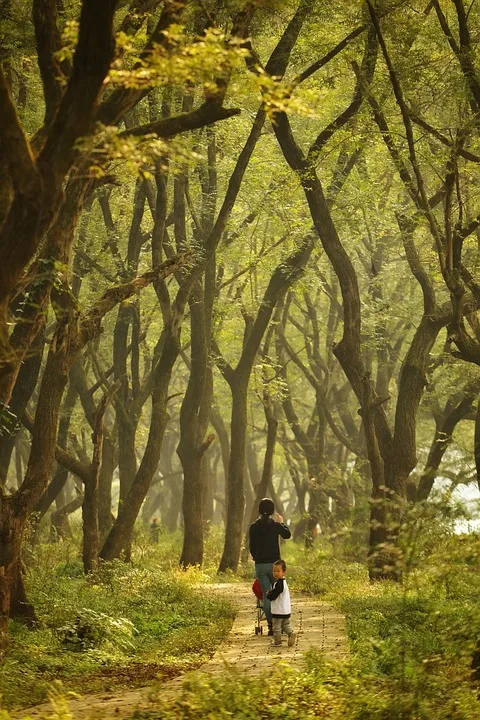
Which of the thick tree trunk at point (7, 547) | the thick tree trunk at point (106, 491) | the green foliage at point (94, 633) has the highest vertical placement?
the thick tree trunk at point (106, 491)

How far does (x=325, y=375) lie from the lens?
3147 cm

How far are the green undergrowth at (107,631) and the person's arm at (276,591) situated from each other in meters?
0.99

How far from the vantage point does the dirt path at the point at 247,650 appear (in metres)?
8.58

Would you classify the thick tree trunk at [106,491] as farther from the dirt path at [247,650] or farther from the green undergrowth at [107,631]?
the dirt path at [247,650]

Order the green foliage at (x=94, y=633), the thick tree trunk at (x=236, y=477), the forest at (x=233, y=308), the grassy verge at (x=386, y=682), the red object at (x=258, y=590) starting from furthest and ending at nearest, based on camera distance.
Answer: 1. the thick tree trunk at (x=236, y=477)
2. the red object at (x=258, y=590)
3. the green foliage at (x=94, y=633)
4. the forest at (x=233, y=308)
5. the grassy verge at (x=386, y=682)

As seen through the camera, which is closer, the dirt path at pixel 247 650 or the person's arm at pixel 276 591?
the dirt path at pixel 247 650

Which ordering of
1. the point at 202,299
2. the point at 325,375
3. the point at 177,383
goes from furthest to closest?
the point at 177,383 → the point at 325,375 → the point at 202,299

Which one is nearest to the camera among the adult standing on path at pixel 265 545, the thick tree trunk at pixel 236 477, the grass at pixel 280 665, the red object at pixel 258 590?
the grass at pixel 280 665

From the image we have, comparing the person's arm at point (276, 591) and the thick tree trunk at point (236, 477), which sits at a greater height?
the thick tree trunk at point (236, 477)

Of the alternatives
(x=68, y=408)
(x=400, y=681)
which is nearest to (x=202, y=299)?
(x=68, y=408)

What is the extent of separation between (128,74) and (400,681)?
18.8 feet

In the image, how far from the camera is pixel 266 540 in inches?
537

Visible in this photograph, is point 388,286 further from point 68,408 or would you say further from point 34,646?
point 34,646

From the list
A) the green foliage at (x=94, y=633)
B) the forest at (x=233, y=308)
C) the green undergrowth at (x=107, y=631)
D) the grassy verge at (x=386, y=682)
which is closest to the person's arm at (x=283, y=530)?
the forest at (x=233, y=308)
